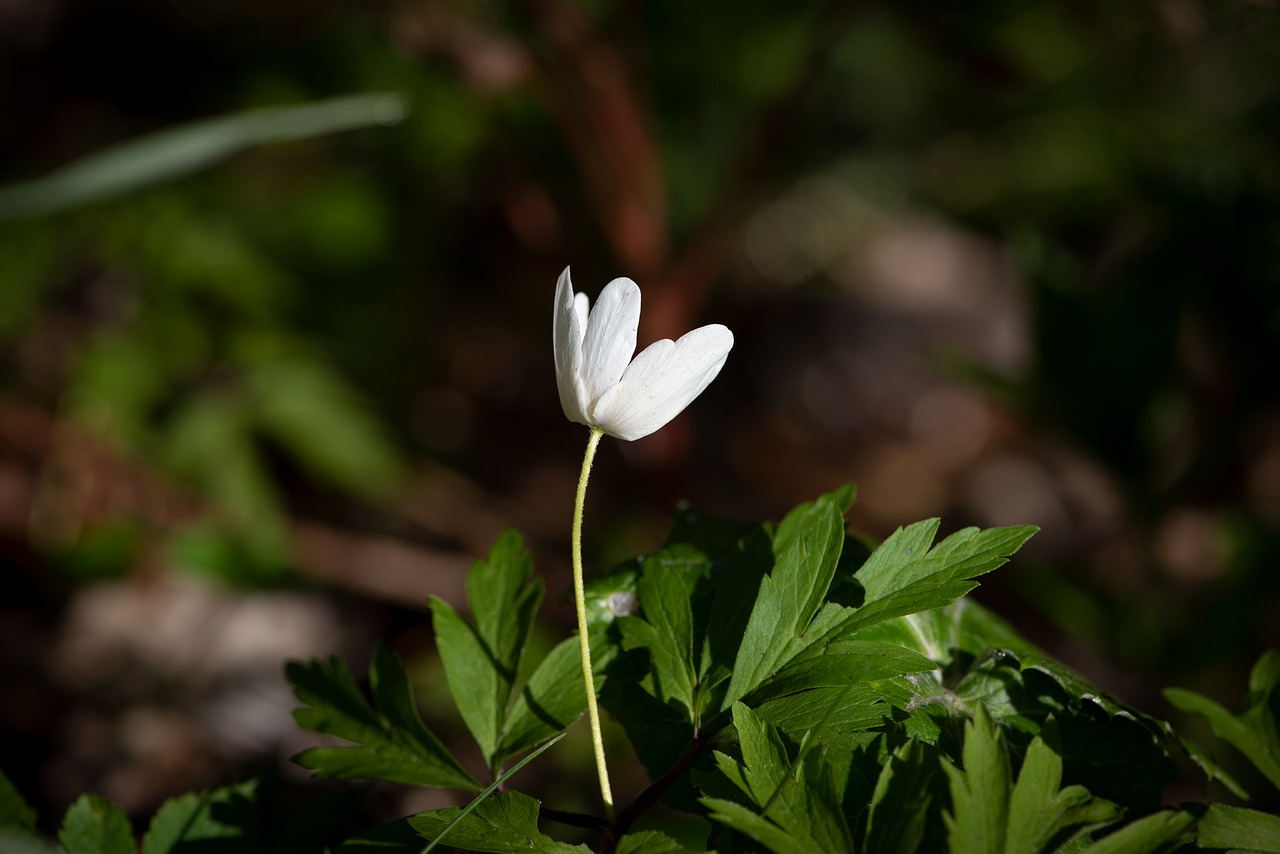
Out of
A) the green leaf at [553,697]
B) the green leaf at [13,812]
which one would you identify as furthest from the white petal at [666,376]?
the green leaf at [13,812]

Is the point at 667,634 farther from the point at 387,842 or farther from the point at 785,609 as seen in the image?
the point at 387,842

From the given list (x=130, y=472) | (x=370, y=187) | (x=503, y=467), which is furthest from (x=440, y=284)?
(x=130, y=472)

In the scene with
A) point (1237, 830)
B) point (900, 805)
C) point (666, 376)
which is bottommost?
point (1237, 830)

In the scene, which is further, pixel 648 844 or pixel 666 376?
pixel 666 376

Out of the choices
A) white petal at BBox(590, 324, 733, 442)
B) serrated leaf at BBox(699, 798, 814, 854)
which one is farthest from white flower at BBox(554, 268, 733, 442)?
serrated leaf at BBox(699, 798, 814, 854)

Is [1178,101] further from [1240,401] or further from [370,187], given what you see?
[370,187]

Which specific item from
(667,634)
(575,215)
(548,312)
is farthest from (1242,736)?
(548,312)

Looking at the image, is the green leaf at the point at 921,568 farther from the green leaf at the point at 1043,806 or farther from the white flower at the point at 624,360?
the white flower at the point at 624,360
